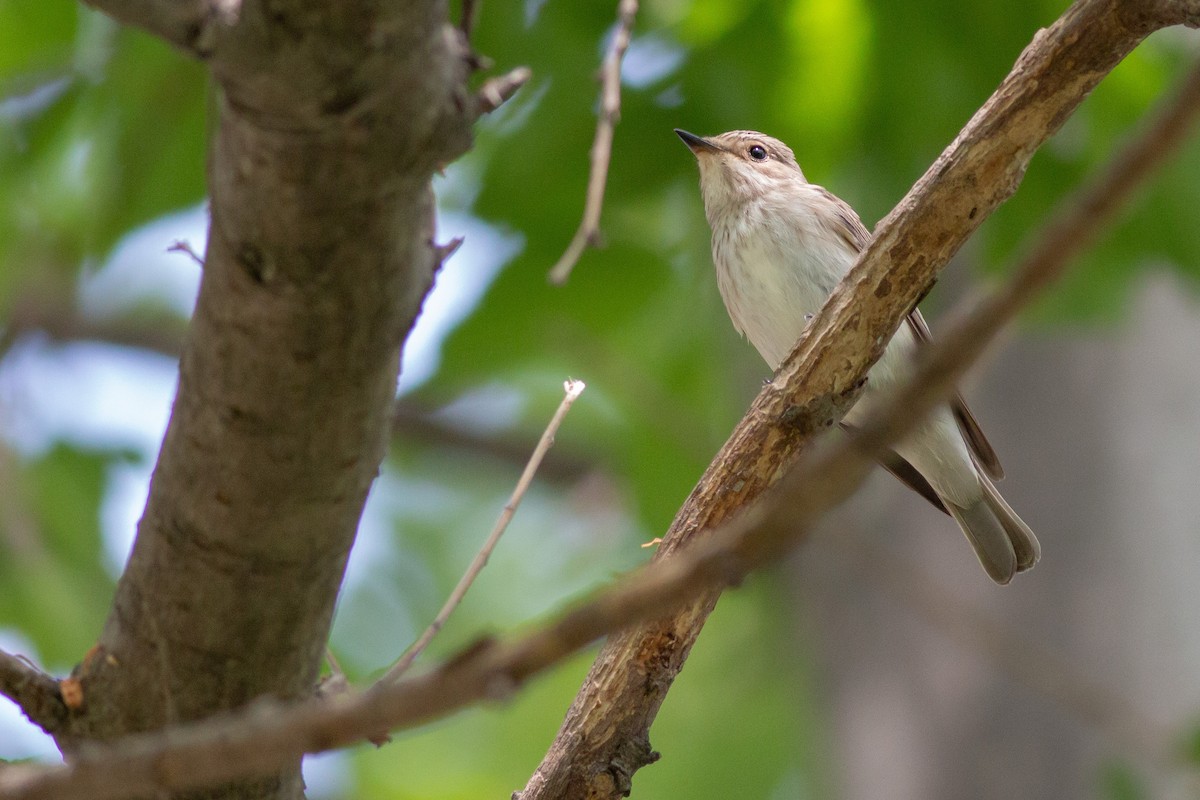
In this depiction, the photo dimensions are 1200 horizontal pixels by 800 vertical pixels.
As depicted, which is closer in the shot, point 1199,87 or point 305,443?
point 1199,87

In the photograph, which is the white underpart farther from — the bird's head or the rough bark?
Answer: the rough bark

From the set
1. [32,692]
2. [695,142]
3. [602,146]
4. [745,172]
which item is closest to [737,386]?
[745,172]

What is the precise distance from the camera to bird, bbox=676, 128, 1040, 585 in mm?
4715

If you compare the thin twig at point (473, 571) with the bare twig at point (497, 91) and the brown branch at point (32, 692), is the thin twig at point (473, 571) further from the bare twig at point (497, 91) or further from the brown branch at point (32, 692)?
the bare twig at point (497, 91)

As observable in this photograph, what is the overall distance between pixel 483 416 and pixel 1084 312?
492 cm

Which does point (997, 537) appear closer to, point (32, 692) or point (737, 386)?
point (737, 386)

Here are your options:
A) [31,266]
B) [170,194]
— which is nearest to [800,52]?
[170,194]

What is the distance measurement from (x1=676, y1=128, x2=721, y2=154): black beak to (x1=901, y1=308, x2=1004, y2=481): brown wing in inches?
36.3

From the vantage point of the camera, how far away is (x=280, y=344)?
58.8 inches

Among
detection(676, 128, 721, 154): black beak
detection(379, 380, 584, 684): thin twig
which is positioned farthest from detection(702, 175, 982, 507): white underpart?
detection(379, 380, 584, 684): thin twig

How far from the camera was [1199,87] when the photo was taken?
78 centimetres

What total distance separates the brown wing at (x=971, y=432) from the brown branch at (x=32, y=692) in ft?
9.76

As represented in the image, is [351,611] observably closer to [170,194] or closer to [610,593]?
[170,194]

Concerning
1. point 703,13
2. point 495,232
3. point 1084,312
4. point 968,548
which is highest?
point 703,13
